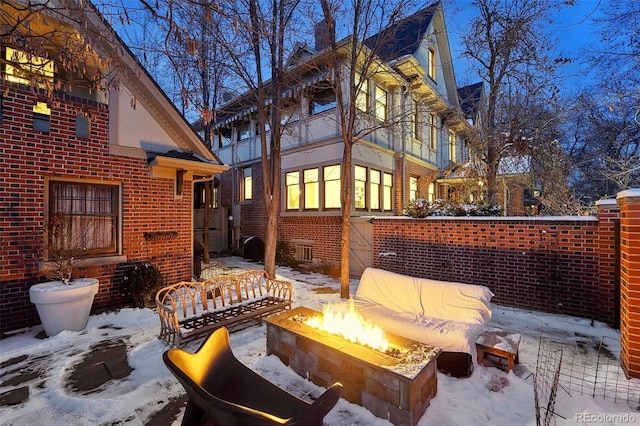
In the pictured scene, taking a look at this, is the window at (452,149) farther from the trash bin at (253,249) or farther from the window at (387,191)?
the trash bin at (253,249)

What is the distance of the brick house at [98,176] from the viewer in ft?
16.6

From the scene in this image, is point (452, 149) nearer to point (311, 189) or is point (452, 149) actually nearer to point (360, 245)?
point (311, 189)

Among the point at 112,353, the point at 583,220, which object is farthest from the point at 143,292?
the point at 583,220

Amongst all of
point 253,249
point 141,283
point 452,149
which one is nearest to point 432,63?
point 452,149

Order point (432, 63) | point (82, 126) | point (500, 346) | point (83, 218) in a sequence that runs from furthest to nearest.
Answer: point (432, 63), point (83, 218), point (82, 126), point (500, 346)

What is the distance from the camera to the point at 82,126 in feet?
19.1

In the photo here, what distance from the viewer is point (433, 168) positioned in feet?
50.0

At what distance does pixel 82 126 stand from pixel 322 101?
305 inches

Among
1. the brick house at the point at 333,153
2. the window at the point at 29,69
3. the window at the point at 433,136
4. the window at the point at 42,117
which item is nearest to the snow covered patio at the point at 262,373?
the window at the point at 29,69

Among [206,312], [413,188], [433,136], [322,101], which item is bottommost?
[206,312]

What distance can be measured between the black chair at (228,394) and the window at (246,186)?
40.0ft

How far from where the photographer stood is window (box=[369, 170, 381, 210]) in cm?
1154

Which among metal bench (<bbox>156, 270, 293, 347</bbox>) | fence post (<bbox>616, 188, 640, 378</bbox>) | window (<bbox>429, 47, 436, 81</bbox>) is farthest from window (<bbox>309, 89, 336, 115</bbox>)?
fence post (<bbox>616, 188, 640, 378</bbox>)

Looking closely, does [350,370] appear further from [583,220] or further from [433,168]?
[433,168]
